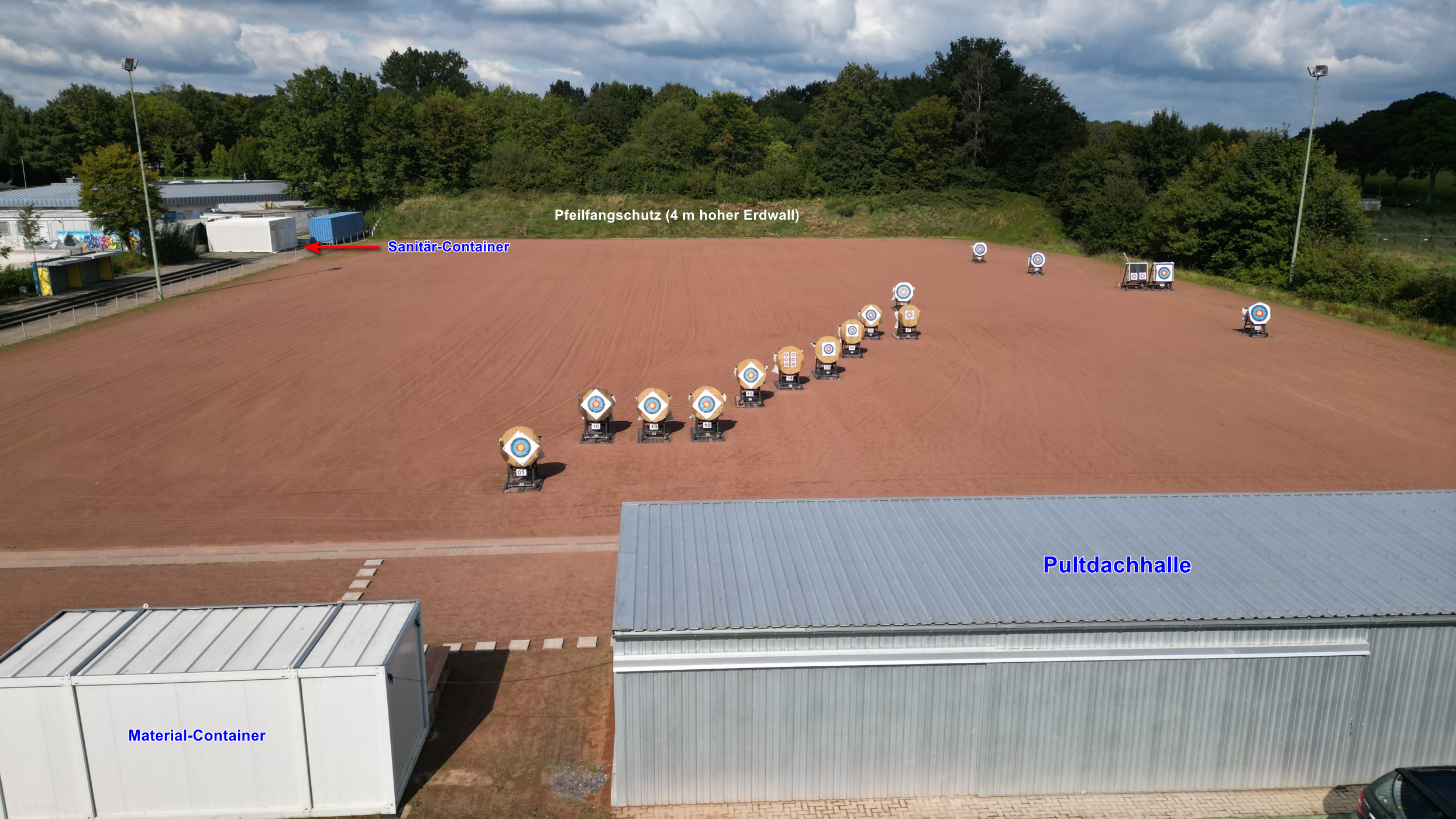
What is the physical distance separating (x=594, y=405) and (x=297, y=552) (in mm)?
7794

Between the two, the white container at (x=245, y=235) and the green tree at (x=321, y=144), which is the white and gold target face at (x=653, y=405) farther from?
the green tree at (x=321, y=144)

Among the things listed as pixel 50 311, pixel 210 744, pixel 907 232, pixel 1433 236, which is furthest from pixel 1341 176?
pixel 50 311

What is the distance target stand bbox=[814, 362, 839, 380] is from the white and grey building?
18.3 metres

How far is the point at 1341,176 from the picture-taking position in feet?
150

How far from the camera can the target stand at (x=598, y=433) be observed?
75.0 ft

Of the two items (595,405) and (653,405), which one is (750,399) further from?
(595,405)

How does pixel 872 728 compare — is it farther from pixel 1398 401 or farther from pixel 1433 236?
pixel 1433 236

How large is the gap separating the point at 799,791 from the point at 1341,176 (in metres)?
49.4

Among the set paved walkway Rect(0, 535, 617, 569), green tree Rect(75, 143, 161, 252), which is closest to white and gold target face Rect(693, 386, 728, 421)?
paved walkway Rect(0, 535, 617, 569)

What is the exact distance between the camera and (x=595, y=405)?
22.5m

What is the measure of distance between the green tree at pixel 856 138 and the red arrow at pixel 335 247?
41461 millimetres

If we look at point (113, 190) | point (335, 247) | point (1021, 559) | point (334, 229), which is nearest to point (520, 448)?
point (1021, 559)

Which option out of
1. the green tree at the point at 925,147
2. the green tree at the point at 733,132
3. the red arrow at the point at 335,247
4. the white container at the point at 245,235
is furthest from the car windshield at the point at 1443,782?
the green tree at the point at 733,132

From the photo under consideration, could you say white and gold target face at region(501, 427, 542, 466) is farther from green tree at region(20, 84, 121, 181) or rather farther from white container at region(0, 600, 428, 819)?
green tree at region(20, 84, 121, 181)
